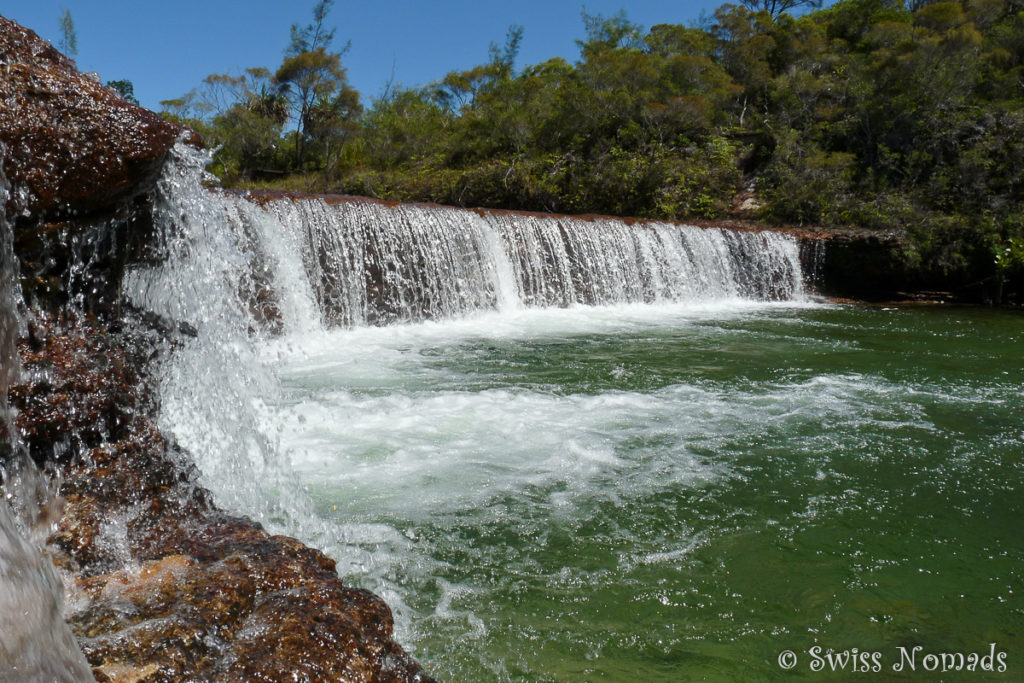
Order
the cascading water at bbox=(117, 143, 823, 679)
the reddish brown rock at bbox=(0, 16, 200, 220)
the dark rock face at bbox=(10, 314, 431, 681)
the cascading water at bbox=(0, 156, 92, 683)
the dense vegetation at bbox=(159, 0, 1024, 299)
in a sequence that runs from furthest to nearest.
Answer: the dense vegetation at bbox=(159, 0, 1024, 299) → the cascading water at bbox=(117, 143, 823, 679) → the reddish brown rock at bbox=(0, 16, 200, 220) → the dark rock face at bbox=(10, 314, 431, 681) → the cascading water at bbox=(0, 156, 92, 683)

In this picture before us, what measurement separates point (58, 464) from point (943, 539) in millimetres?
3853

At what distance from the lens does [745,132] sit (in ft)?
68.5

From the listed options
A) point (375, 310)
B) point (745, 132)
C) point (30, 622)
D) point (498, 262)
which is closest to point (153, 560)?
point (30, 622)

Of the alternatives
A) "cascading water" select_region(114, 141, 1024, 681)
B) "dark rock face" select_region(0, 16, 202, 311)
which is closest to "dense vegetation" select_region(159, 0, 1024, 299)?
"cascading water" select_region(114, 141, 1024, 681)

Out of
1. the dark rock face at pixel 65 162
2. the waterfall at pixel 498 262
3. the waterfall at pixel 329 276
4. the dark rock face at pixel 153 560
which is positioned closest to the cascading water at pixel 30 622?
the dark rock face at pixel 153 560

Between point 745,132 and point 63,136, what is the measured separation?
21.5m

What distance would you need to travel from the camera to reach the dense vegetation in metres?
15.0

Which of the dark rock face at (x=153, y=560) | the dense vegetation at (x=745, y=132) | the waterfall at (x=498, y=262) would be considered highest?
the dense vegetation at (x=745, y=132)

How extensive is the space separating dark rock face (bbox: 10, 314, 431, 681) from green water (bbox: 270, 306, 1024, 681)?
1.89 ft

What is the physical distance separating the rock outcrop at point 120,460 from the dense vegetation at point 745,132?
14.7m

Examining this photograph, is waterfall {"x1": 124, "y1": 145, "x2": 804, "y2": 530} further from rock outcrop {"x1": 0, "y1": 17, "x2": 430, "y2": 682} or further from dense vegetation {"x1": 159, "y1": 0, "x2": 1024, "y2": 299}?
dense vegetation {"x1": 159, "y1": 0, "x2": 1024, "y2": 299}

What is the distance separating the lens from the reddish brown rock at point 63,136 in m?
2.33

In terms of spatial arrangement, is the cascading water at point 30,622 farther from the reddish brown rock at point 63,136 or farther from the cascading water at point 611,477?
the reddish brown rock at point 63,136

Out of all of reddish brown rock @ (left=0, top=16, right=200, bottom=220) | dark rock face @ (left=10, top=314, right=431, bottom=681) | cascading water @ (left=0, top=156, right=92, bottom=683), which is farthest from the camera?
reddish brown rock @ (left=0, top=16, right=200, bottom=220)
